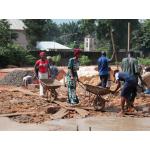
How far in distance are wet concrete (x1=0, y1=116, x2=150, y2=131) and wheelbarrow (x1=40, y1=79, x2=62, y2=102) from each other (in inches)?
106

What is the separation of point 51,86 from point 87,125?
3.65 meters

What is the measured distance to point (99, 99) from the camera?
45.1 ft

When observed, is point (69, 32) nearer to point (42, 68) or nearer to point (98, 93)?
point (42, 68)

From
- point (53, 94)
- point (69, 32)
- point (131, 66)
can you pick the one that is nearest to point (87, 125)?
point (131, 66)

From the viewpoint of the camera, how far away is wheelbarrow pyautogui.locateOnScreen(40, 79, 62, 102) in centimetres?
1469

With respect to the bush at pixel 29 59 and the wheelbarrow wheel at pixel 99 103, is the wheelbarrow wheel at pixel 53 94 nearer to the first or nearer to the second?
the wheelbarrow wheel at pixel 99 103

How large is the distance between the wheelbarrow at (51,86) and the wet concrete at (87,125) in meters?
2.69

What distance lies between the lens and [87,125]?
11.2 m

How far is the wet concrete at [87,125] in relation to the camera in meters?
10.5

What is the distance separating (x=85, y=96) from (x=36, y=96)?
1872mm

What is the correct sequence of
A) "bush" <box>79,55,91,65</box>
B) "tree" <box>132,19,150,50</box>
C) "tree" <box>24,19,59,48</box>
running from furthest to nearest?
"tree" <box>24,19,59,48</box>
"tree" <box>132,19,150,50</box>
"bush" <box>79,55,91,65</box>

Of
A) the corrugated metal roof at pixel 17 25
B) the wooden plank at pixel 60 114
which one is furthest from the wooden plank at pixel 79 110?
the corrugated metal roof at pixel 17 25

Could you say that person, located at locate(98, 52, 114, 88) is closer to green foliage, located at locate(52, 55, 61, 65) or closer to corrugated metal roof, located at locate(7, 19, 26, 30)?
green foliage, located at locate(52, 55, 61, 65)

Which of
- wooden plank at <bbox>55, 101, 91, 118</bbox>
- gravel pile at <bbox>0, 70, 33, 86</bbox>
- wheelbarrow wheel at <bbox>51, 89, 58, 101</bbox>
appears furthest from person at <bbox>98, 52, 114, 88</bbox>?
gravel pile at <bbox>0, 70, 33, 86</bbox>
